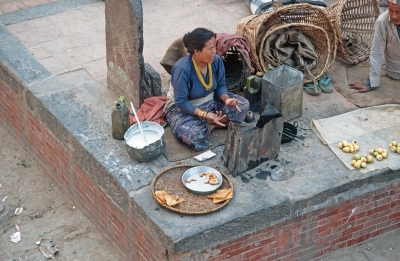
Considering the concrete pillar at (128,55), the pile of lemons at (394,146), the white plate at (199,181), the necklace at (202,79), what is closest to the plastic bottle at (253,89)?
the necklace at (202,79)

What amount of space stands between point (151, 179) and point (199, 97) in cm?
94

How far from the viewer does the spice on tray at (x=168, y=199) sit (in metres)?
5.38

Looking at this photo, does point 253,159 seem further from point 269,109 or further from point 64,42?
point 64,42

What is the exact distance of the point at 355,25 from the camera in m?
8.10

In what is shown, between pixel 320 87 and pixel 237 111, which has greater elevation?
pixel 237 111

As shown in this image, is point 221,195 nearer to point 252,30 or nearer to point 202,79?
point 202,79

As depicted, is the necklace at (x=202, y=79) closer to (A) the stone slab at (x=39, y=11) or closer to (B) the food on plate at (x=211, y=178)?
(B) the food on plate at (x=211, y=178)

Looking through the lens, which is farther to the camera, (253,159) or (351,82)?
(351,82)

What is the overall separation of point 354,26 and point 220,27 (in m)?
1.57

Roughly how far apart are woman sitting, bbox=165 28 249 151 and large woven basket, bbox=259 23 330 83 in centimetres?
99

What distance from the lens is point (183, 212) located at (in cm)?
531

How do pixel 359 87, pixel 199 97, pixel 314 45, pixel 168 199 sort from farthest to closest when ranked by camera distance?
pixel 314 45, pixel 359 87, pixel 199 97, pixel 168 199

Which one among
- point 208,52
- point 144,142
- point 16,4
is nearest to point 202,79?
point 208,52

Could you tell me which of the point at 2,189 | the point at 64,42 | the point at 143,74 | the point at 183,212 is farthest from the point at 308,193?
the point at 64,42
